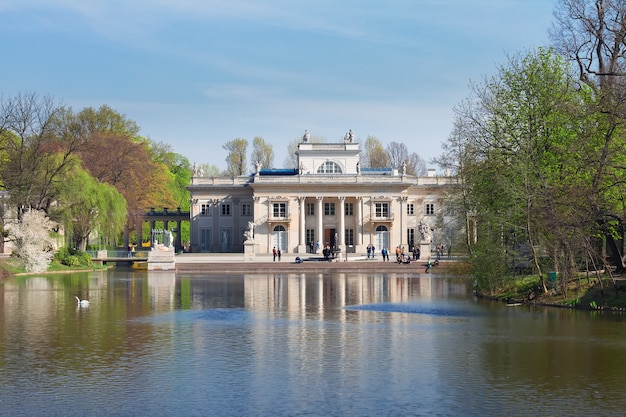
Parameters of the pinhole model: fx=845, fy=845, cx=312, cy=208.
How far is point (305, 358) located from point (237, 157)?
3372 inches

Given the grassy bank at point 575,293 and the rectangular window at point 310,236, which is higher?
the rectangular window at point 310,236

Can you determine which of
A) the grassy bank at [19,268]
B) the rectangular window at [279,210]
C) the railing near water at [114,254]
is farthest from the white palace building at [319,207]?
the grassy bank at [19,268]

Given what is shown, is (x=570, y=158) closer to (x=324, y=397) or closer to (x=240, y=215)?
(x=324, y=397)

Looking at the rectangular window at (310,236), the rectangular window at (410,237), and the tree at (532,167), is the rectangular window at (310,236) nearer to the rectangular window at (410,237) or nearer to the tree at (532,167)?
the rectangular window at (410,237)

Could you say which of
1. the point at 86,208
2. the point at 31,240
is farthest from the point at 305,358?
the point at 86,208

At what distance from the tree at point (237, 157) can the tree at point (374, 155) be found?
47.8 feet

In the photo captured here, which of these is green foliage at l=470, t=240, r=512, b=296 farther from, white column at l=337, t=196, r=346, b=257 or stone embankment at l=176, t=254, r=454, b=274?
white column at l=337, t=196, r=346, b=257

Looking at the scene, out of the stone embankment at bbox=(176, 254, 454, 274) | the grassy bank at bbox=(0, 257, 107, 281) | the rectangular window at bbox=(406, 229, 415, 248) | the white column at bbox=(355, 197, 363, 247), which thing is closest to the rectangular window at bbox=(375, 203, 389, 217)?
the white column at bbox=(355, 197, 363, 247)

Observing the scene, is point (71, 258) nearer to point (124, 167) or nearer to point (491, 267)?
point (124, 167)

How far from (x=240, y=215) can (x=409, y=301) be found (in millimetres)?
50984

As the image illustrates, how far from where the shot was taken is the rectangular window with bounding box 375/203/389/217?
3098 inches

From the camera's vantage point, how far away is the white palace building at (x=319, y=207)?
257 feet

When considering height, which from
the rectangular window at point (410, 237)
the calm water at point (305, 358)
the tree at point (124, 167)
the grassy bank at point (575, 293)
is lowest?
the calm water at point (305, 358)

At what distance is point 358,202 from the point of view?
258ft
